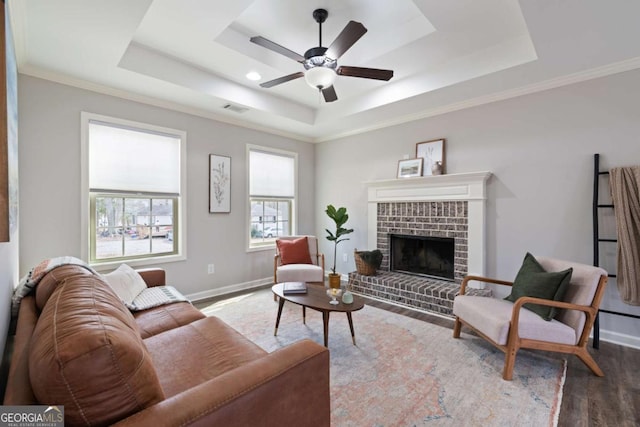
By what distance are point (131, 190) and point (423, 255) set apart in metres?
3.94

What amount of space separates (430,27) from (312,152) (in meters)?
3.17

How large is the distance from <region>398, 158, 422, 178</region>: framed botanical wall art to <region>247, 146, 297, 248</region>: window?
191cm

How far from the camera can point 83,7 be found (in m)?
2.00

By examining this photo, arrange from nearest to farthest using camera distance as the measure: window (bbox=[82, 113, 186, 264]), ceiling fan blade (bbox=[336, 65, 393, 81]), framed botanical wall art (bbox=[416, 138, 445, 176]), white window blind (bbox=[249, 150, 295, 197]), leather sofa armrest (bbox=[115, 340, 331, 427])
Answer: leather sofa armrest (bbox=[115, 340, 331, 427])
ceiling fan blade (bbox=[336, 65, 393, 81])
window (bbox=[82, 113, 186, 264])
framed botanical wall art (bbox=[416, 138, 445, 176])
white window blind (bbox=[249, 150, 295, 197])

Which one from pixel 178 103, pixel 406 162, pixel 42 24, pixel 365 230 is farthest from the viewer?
pixel 365 230

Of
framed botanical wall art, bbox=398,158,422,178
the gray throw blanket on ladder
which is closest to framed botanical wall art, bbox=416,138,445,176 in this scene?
framed botanical wall art, bbox=398,158,422,178

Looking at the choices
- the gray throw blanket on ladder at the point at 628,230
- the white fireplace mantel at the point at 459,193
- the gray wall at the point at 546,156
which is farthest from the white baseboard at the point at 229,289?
the gray throw blanket on ladder at the point at 628,230

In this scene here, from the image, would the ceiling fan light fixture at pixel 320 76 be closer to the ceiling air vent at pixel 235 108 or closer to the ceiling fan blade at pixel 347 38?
the ceiling fan blade at pixel 347 38

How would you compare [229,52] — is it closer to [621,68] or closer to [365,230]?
[365,230]

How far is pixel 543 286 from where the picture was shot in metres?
2.36

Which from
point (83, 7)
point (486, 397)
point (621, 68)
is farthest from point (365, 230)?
point (83, 7)

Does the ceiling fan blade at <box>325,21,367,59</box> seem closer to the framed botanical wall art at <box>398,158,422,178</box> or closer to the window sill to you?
the framed botanical wall art at <box>398,158,422,178</box>

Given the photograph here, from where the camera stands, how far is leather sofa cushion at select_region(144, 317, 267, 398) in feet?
4.65

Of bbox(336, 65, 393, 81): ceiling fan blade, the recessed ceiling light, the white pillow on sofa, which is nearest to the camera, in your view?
the white pillow on sofa
